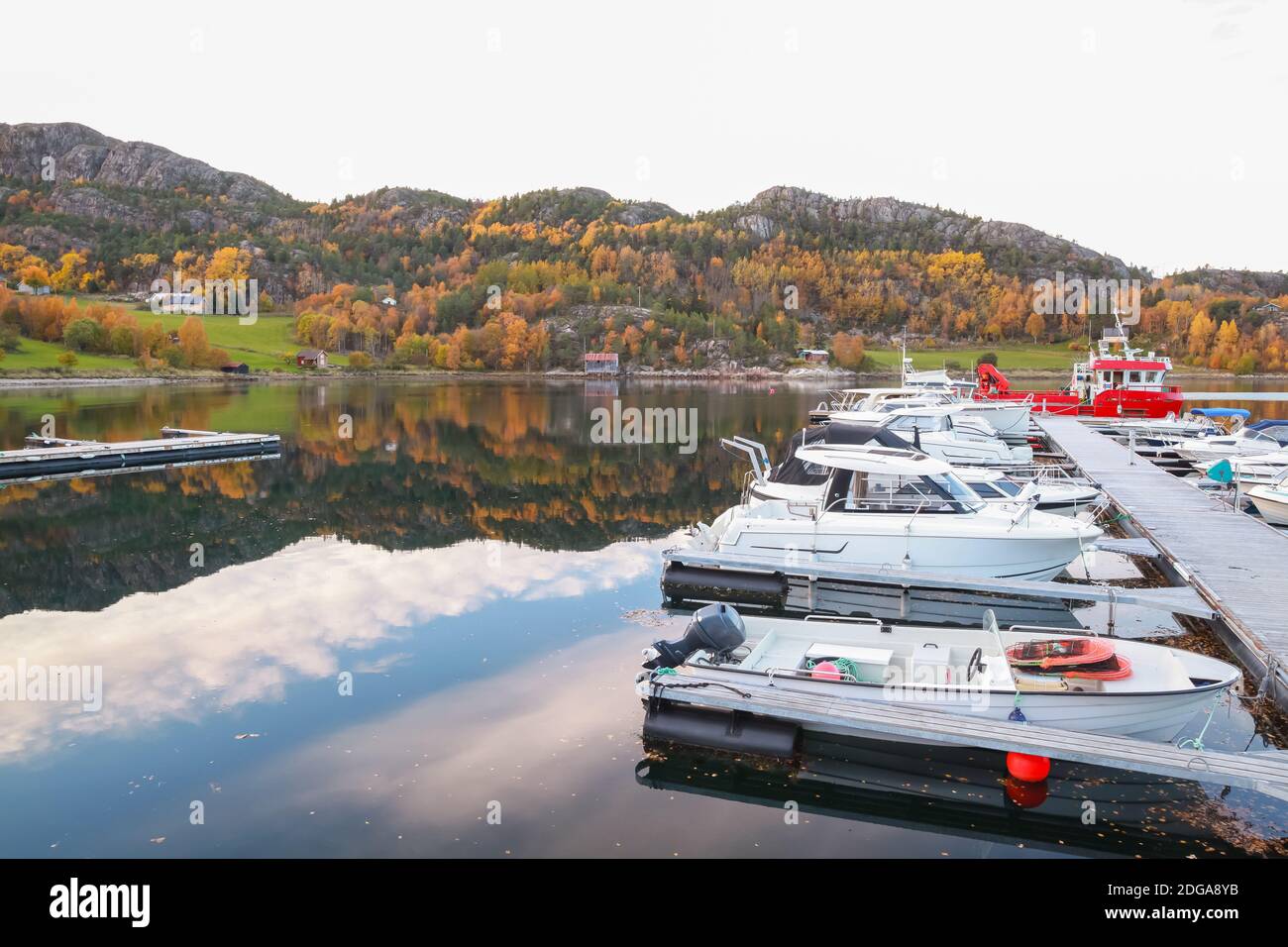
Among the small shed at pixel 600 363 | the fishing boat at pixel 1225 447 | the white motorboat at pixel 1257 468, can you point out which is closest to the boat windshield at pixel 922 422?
the white motorboat at pixel 1257 468

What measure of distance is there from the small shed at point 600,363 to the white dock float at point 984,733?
138 meters

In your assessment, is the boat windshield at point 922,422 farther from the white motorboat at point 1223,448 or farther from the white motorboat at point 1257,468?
the white motorboat at point 1223,448

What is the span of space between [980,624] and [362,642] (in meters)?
11.7

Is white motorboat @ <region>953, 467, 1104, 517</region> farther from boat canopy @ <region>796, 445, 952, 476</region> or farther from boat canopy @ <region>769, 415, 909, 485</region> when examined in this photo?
boat canopy @ <region>796, 445, 952, 476</region>

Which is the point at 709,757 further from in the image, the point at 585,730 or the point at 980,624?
the point at 980,624

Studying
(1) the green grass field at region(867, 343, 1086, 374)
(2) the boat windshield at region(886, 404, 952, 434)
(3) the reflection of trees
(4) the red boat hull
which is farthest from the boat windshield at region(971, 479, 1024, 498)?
(1) the green grass field at region(867, 343, 1086, 374)

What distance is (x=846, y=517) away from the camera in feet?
62.1

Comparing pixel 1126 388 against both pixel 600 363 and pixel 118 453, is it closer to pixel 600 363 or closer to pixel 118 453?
pixel 118 453

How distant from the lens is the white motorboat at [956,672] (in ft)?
34.6

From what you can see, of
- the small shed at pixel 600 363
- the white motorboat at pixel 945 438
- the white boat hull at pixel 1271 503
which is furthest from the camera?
the small shed at pixel 600 363

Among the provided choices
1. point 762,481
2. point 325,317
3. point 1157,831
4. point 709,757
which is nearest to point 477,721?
point 709,757

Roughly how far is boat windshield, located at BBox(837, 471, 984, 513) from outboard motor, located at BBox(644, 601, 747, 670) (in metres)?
7.28

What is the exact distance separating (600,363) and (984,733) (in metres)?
141

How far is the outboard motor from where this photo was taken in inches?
492
